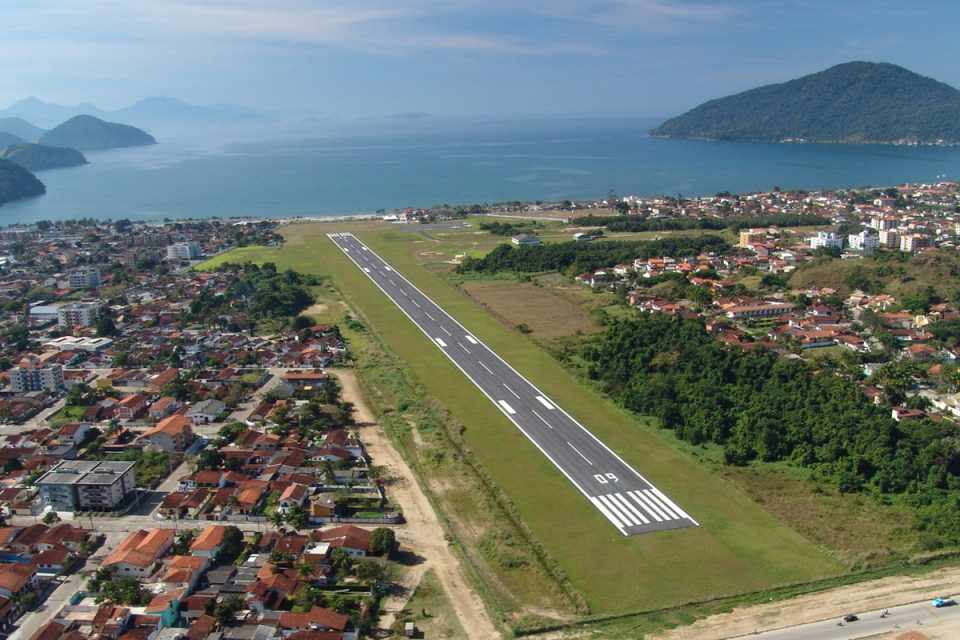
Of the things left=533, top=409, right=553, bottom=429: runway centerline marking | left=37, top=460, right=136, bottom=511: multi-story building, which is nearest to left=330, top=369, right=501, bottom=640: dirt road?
left=533, top=409, right=553, bottom=429: runway centerline marking

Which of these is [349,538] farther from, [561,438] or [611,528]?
[561,438]

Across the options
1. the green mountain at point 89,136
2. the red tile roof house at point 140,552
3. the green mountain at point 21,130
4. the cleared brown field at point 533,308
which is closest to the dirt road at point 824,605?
the red tile roof house at point 140,552

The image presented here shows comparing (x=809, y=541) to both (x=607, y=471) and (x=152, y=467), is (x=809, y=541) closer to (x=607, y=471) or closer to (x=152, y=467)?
(x=607, y=471)

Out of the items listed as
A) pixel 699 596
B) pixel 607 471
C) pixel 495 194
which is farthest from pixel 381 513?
pixel 495 194

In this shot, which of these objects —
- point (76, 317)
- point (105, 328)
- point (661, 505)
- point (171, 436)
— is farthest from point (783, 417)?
point (76, 317)

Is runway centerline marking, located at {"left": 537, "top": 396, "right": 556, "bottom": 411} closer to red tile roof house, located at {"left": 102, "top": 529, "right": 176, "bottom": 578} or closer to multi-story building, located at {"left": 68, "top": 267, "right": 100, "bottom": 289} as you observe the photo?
red tile roof house, located at {"left": 102, "top": 529, "right": 176, "bottom": 578}

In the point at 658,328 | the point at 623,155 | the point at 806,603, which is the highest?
the point at 623,155

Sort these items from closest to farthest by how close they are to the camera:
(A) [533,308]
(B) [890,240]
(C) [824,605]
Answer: (C) [824,605], (A) [533,308], (B) [890,240]
